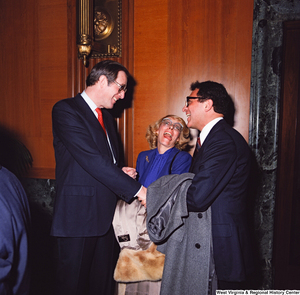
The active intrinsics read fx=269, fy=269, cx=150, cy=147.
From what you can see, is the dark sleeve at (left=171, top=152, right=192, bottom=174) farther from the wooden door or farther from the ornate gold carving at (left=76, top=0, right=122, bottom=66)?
the ornate gold carving at (left=76, top=0, right=122, bottom=66)

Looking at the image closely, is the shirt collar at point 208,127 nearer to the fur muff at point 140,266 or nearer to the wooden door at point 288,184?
the fur muff at point 140,266

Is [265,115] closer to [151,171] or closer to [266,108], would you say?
[266,108]

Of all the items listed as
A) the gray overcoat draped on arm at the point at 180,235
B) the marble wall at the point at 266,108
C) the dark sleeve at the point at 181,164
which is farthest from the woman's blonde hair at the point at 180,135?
the gray overcoat draped on arm at the point at 180,235

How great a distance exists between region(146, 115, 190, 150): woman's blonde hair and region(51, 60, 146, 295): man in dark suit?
0.88 meters

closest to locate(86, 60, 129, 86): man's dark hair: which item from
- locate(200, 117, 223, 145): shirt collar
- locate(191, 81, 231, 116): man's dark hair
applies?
locate(191, 81, 231, 116): man's dark hair

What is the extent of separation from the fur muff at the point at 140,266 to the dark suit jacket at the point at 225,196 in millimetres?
481

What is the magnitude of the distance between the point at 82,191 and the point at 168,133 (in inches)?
43.6

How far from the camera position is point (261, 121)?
268 cm

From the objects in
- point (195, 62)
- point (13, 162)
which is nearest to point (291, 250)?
point (195, 62)

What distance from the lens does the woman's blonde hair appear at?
107 inches

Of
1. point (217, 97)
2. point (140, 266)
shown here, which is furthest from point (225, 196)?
point (140, 266)

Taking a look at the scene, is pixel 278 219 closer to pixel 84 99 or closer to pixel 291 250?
pixel 291 250

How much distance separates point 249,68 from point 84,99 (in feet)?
5.53

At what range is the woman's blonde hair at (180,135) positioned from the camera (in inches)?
107
